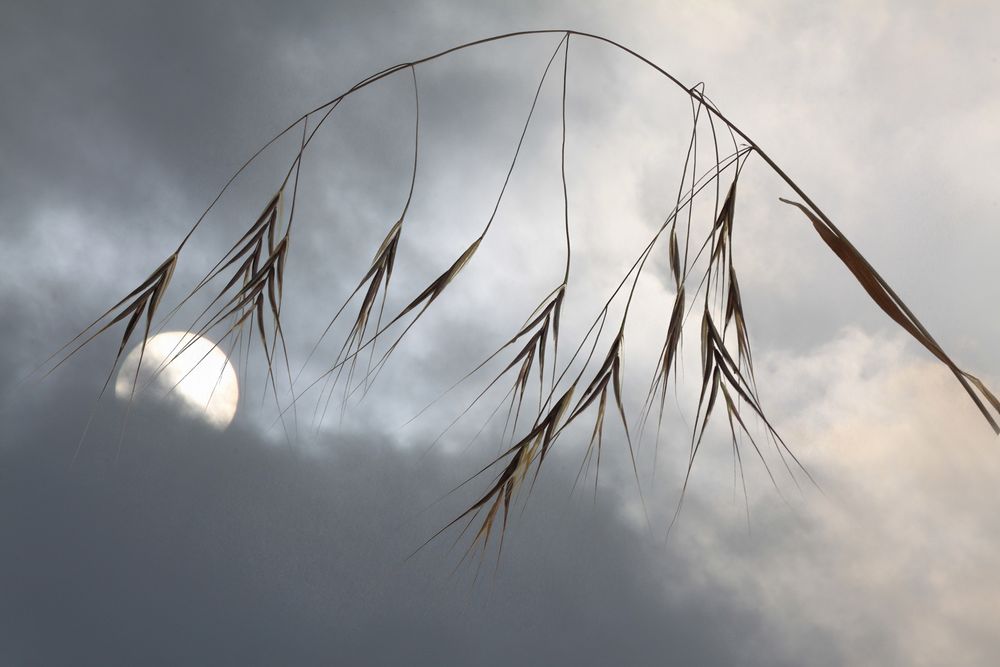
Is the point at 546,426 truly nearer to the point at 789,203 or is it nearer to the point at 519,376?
the point at 519,376

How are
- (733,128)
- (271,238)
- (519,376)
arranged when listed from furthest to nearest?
(271,238) → (519,376) → (733,128)

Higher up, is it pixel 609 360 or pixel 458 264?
pixel 458 264

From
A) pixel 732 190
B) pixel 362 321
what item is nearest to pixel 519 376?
pixel 362 321

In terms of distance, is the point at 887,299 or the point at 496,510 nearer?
Result: the point at 887,299

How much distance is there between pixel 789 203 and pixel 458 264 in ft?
1.77

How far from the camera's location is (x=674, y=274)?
1464mm

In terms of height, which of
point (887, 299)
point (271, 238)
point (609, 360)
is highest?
point (271, 238)

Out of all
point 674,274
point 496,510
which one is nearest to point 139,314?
point 496,510

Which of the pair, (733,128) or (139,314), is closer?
(733,128)

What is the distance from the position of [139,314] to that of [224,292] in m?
0.15

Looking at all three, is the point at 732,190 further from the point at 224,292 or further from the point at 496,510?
the point at 224,292

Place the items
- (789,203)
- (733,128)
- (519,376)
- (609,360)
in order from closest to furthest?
(789,203) → (733,128) → (609,360) → (519,376)

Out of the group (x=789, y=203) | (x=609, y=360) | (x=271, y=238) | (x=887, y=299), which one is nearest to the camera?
(x=887, y=299)

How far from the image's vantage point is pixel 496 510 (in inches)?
53.0
